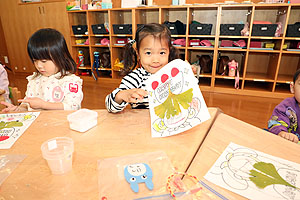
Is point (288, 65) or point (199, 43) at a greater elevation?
point (199, 43)

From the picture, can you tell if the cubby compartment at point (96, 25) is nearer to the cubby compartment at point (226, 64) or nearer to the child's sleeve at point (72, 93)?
the cubby compartment at point (226, 64)

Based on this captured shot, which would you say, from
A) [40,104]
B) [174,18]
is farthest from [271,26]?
[40,104]

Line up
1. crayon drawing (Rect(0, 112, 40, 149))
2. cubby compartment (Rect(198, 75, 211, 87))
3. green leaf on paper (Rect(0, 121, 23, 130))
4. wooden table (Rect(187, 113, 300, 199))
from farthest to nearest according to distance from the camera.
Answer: cubby compartment (Rect(198, 75, 211, 87)), green leaf on paper (Rect(0, 121, 23, 130)), crayon drawing (Rect(0, 112, 40, 149)), wooden table (Rect(187, 113, 300, 199))

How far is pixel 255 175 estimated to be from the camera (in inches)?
21.4

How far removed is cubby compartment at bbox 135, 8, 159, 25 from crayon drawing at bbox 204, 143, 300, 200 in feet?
10.1

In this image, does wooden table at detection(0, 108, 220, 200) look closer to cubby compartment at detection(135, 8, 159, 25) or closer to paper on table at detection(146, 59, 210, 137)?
paper on table at detection(146, 59, 210, 137)

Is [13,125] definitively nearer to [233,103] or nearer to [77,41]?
[233,103]

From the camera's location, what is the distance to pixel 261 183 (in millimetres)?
517

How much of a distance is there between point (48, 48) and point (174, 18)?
275cm

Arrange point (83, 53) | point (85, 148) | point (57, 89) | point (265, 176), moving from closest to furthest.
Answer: point (265, 176) < point (85, 148) < point (57, 89) < point (83, 53)

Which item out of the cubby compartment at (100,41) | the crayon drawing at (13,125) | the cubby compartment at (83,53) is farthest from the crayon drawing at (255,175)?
the cubby compartment at (83,53)

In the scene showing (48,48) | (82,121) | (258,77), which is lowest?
(258,77)

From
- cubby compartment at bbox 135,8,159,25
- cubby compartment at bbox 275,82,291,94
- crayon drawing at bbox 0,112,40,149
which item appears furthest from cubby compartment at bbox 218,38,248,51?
crayon drawing at bbox 0,112,40,149

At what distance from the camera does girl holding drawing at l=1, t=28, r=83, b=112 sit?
1188 millimetres
